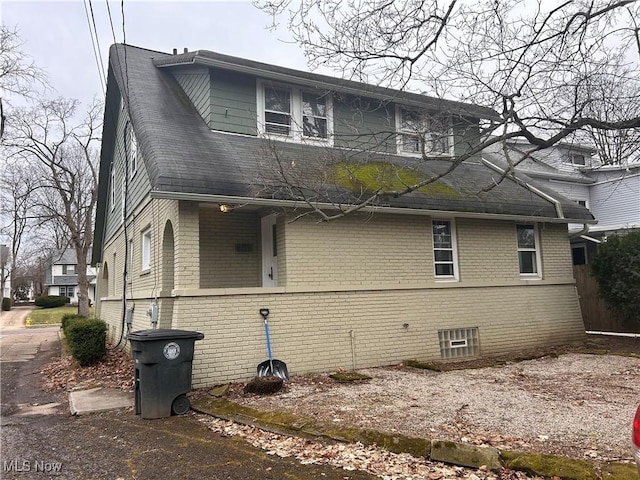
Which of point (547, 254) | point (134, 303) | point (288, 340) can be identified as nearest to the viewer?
point (288, 340)

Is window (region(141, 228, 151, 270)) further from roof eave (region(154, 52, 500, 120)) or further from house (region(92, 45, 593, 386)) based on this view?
roof eave (region(154, 52, 500, 120))

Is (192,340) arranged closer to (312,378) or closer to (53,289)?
(312,378)

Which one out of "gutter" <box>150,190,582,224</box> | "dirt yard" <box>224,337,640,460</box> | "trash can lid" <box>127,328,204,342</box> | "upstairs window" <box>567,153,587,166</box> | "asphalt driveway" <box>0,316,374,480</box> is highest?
"upstairs window" <box>567,153,587,166</box>

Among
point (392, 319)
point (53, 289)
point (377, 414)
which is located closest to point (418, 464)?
point (377, 414)

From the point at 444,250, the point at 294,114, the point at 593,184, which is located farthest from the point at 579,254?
the point at 294,114

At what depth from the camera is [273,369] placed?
8078mm

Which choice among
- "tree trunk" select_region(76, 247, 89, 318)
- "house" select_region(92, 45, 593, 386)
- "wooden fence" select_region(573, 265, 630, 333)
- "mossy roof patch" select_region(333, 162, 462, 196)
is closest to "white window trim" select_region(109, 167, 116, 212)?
"house" select_region(92, 45, 593, 386)

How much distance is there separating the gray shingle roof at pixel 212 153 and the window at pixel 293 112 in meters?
0.41

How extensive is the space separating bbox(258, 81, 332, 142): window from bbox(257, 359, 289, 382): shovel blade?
5207 millimetres

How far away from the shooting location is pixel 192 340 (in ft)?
22.4

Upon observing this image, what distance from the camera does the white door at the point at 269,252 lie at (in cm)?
1016

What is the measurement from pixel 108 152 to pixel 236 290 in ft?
35.5

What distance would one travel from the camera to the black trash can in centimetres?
645

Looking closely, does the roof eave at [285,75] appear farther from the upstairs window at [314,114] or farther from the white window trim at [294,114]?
the upstairs window at [314,114]
